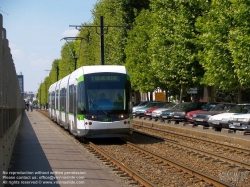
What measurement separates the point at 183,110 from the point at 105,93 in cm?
1620

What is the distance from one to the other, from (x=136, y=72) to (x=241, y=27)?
83.1 feet

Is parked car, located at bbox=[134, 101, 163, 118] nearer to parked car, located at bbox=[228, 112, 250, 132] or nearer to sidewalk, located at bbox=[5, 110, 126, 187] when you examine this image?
parked car, located at bbox=[228, 112, 250, 132]

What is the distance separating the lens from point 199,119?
3134 centimetres

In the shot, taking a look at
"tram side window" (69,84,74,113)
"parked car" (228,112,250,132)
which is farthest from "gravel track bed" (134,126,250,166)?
"tram side window" (69,84,74,113)

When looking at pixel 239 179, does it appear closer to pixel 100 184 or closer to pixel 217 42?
pixel 100 184

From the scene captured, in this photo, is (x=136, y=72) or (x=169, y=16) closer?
(x=169, y=16)

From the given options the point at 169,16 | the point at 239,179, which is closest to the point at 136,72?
the point at 169,16

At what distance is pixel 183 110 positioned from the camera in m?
36.6

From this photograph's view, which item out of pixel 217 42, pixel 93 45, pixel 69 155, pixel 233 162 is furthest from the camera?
pixel 93 45

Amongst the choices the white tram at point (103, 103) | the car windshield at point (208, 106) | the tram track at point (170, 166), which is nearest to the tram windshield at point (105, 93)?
the white tram at point (103, 103)

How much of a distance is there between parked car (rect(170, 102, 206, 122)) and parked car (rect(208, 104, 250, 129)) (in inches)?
286

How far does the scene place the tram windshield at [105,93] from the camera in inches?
Answer: 820

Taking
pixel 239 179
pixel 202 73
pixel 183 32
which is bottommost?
pixel 239 179

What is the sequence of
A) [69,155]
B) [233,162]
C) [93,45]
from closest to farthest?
[233,162] → [69,155] → [93,45]
